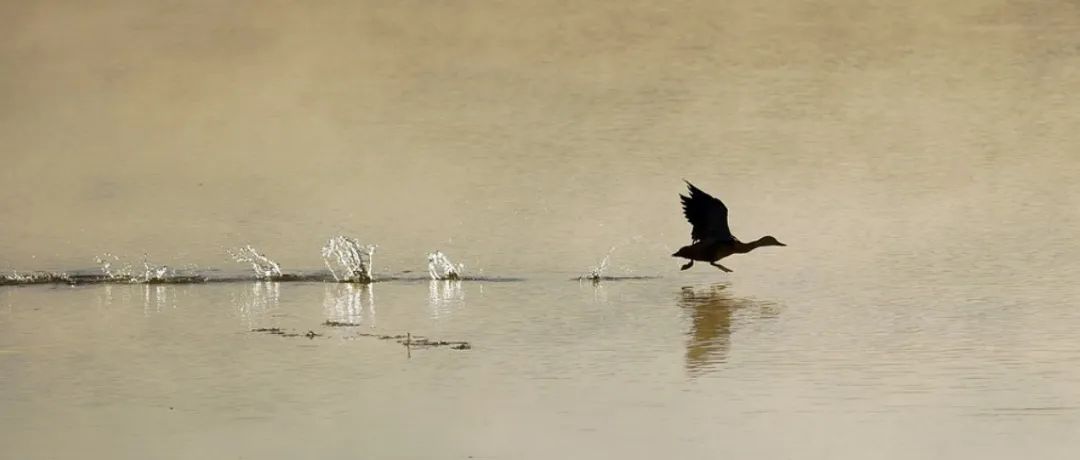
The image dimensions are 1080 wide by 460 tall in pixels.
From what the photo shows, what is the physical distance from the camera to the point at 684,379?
10211mm

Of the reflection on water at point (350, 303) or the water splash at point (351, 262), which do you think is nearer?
the reflection on water at point (350, 303)

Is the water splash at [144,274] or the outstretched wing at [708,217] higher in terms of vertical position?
the outstretched wing at [708,217]

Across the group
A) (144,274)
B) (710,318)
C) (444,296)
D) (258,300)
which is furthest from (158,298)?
(710,318)

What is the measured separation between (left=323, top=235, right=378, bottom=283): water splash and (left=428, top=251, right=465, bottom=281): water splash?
0.49m

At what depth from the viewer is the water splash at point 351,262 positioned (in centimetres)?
1538

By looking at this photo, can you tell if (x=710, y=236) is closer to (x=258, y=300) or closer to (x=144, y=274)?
(x=258, y=300)

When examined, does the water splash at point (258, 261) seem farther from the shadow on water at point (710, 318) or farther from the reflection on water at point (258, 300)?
the shadow on water at point (710, 318)

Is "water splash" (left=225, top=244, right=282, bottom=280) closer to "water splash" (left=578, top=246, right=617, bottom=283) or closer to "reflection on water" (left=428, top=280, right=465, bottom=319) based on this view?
"reflection on water" (left=428, top=280, right=465, bottom=319)

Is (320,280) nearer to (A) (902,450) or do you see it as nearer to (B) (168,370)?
(B) (168,370)

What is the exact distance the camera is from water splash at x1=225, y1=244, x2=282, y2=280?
1561cm

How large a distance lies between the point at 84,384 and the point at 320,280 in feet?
17.6

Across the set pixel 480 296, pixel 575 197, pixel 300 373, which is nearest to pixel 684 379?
pixel 300 373

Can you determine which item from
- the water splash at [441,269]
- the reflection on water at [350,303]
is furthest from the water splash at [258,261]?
the water splash at [441,269]

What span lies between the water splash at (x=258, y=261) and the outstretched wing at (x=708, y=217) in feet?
10.8
